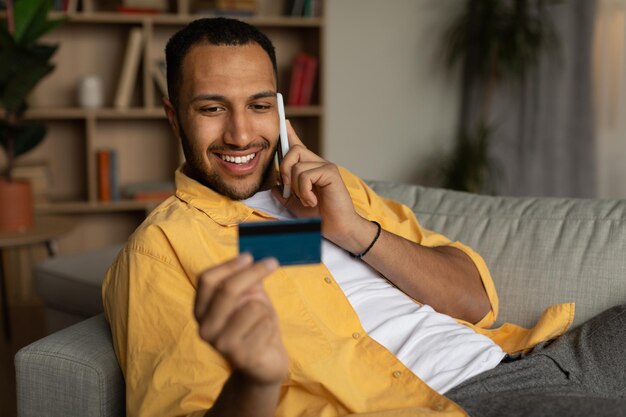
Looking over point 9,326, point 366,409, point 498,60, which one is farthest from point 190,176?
point 498,60

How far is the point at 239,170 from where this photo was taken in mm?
1573

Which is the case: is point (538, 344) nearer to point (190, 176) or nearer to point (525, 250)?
point (525, 250)

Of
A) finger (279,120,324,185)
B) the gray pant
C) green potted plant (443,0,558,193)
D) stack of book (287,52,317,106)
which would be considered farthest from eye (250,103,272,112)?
green potted plant (443,0,558,193)

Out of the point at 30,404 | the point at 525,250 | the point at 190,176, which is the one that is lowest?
the point at 30,404

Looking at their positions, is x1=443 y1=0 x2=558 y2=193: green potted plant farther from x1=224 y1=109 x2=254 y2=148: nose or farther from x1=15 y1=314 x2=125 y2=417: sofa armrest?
x1=15 y1=314 x2=125 y2=417: sofa armrest

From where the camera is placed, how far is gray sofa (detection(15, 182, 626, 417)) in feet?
5.79

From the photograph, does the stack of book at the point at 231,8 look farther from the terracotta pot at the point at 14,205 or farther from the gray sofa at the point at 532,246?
the gray sofa at the point at 532,246

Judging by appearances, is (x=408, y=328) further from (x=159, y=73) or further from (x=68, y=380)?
(x=159, y=73)

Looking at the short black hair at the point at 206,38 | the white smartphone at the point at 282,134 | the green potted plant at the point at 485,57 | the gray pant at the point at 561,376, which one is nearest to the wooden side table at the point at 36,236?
the short black hair at the point at 206,38

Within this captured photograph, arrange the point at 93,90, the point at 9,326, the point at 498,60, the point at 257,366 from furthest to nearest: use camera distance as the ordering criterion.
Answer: the point at 498,60
the point at 93,90
the point at 9,326
the point at 257,366

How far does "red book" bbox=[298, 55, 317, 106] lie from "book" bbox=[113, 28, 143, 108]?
82 cm

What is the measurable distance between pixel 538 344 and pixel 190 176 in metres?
0.78

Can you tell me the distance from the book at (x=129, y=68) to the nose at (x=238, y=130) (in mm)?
2389

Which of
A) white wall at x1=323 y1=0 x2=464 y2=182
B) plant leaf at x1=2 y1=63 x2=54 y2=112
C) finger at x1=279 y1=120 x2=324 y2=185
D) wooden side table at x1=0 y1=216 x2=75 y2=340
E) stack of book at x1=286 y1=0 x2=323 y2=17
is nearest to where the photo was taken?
finger at x1=279 y1=120 x2=324 y2=185
